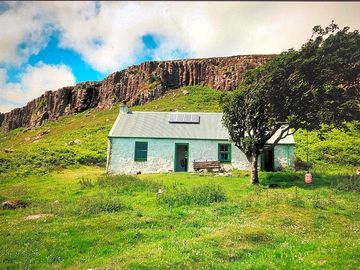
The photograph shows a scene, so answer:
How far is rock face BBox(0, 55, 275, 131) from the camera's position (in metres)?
110

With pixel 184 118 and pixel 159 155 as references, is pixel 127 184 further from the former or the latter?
pixel 184 118

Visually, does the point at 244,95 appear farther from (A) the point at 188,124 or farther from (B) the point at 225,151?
(A) the point at 188,124

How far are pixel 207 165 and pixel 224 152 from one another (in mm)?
2729

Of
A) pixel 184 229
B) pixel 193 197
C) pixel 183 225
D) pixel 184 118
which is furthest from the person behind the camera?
pixel 184 118

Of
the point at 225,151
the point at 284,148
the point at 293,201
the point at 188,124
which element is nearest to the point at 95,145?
the point at 188,124

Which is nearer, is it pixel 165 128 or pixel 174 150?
pixel 174 150

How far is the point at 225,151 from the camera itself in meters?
35.4

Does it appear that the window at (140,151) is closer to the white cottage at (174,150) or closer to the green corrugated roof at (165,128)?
the white cottage at (174,150)

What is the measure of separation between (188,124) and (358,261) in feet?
→ 97.8

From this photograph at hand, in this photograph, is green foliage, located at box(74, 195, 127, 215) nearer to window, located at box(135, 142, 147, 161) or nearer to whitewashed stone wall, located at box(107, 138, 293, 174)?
whitewashed stone wall, located at box(107, 138, 293, 174)

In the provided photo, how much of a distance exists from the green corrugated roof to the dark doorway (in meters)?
1.38

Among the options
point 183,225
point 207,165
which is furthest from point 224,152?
point 183,225

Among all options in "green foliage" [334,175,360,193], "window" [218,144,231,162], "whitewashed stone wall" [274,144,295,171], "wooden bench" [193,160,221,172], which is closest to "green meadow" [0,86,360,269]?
"green foliage" [334,175,360,193]

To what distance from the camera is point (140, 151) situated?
36.2 meters
